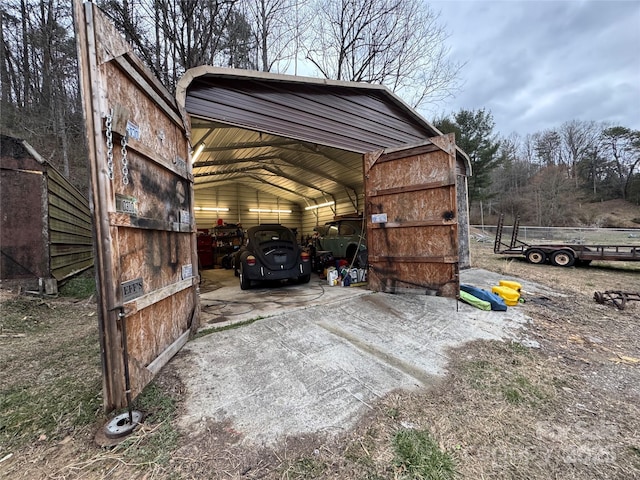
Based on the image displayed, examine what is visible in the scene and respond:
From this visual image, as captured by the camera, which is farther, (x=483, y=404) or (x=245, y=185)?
(x=245, y=185)

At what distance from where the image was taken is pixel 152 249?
2.36 metres

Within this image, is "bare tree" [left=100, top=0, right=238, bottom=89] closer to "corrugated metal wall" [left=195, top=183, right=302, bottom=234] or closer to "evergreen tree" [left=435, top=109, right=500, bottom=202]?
"corrugated metal wall" [left=195, top=183, right=302, bottom=234]

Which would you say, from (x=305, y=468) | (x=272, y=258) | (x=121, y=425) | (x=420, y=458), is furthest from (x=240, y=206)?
(x=420, y=458)

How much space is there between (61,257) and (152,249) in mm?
4999

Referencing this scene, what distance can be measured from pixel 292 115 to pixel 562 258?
10.1 meters

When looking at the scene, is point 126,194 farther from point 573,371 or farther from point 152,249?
point 573,371

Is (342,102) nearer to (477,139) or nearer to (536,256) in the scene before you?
(536,256)

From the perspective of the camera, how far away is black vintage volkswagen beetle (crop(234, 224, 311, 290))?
18.6ft

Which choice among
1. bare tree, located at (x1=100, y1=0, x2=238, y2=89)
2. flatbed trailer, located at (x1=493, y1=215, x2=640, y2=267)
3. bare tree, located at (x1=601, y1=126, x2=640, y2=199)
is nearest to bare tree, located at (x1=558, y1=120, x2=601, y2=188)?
bare tree, located at (x1=601, y1=126, x2=640, y2=199)

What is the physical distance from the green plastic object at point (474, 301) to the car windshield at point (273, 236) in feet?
12.0

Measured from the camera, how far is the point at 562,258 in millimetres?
8828

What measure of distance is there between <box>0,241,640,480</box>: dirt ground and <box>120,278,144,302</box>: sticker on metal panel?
79cm

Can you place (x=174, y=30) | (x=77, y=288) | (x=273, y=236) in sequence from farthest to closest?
(x=174, y=30)
(x=273, y=236)
(x=77, y=288)

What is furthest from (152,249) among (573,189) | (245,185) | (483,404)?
(573,189)
